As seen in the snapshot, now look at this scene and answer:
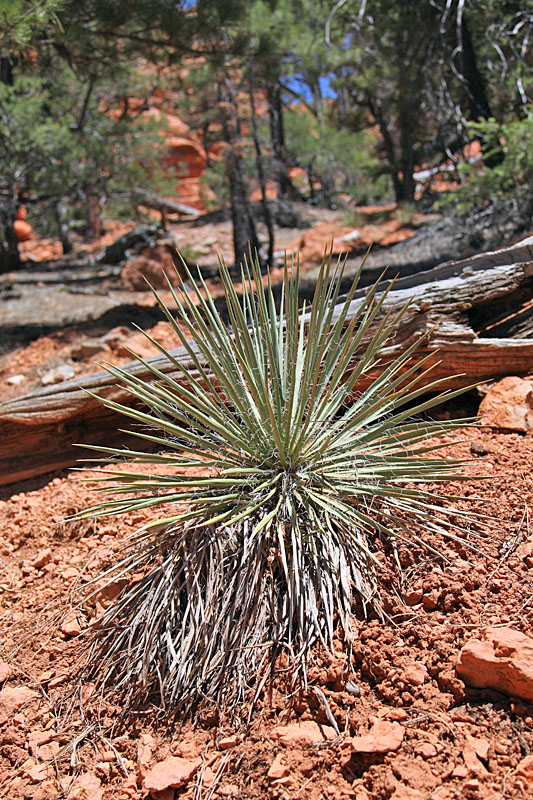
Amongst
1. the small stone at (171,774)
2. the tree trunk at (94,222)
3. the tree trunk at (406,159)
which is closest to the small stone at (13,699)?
the small stone at (171,774)

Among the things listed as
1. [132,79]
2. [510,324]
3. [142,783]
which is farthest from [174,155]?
[142,783]

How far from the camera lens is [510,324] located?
10.7 feet

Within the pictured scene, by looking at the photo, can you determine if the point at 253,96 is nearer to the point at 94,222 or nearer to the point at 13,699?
the point at 94,222

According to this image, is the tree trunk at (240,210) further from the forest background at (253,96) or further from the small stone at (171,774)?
the small stone at (171,774)

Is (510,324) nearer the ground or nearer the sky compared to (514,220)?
nearer the ground

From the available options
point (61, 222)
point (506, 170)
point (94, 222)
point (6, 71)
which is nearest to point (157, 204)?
point (61, 222)

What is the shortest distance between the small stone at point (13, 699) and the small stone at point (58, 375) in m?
2.83

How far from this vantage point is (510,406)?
2865 millimetres

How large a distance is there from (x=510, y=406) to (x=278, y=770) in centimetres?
191

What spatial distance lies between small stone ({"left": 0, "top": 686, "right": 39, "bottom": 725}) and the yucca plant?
0.22 metres

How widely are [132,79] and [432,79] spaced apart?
232 inches

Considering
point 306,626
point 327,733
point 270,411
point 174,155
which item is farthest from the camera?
point 174,155

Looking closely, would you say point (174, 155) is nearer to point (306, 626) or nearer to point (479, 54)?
point (479, 54)

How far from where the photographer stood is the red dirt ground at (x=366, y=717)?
1.53 m
